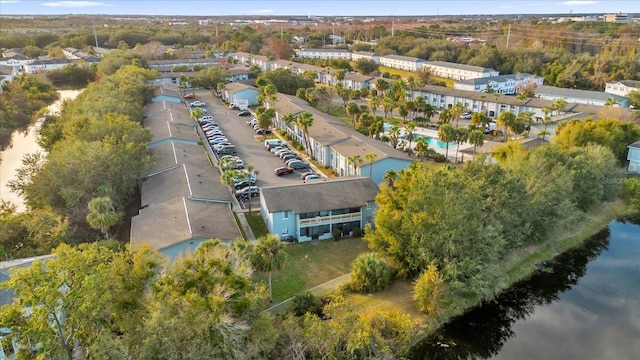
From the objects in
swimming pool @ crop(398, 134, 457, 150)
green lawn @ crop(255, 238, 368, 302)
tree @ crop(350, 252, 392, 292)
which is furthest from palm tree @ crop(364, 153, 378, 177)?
swimming pool @ crop(398, 134, 457, 150)

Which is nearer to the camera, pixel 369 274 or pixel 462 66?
pixel 369 274

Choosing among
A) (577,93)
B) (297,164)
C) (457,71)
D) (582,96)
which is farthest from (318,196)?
(457,71)

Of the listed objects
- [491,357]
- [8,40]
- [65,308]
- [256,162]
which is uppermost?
[8,40]

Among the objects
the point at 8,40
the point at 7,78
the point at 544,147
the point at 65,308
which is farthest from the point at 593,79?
the point at 8,40

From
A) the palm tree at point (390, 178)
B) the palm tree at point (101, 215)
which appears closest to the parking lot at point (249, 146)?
the palm tree at point (390, 178)

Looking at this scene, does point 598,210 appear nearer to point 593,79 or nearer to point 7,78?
point 593,79

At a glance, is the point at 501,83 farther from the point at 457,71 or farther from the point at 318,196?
the point at 318,196

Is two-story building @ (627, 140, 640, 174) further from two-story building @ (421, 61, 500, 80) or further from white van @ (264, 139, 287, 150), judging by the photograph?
two-story building @ (421, 61, 500, 80)

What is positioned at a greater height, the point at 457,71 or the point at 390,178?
the point at 457,71
